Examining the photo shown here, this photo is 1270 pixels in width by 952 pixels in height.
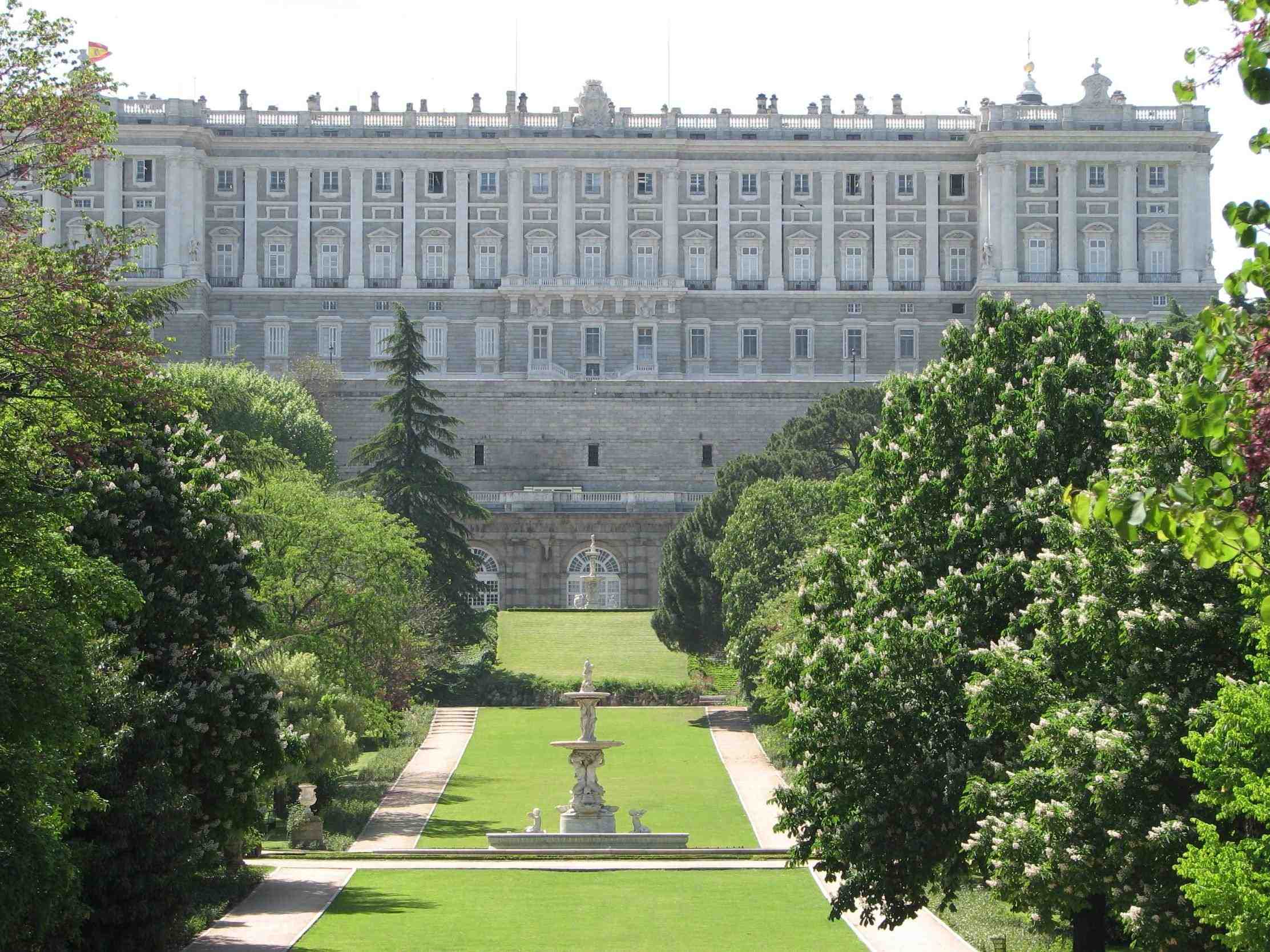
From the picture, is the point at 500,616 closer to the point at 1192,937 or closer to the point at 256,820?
the point at 256,820

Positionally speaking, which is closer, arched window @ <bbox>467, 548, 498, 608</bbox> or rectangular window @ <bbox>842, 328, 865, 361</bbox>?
arched window @ <bbox>467, 548, 498, 608</bbox>

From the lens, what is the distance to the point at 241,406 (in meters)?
75.9

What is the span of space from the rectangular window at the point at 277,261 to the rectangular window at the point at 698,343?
20100mm

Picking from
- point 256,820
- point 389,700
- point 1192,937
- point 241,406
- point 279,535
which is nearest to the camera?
point 1192,937

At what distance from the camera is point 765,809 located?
147ft

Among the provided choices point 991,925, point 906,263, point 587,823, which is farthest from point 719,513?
point 906,263

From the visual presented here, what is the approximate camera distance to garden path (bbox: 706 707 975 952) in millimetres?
30797

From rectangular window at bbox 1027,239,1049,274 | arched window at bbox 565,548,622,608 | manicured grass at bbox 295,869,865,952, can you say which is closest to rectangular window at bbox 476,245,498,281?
arched window at bbox 565,548,622,608

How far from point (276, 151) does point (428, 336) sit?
1210cm

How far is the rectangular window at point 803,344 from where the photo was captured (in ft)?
346

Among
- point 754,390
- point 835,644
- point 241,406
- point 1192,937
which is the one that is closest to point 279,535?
point 835,644

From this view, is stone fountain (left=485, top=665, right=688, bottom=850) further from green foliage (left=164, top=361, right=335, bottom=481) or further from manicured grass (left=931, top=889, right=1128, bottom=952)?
green foliage (left=164, top=361, right=335, bottom=481)

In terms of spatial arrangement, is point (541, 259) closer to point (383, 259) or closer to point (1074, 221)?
point (383, 259)

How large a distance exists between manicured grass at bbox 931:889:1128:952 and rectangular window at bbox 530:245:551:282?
7246 centimetres
